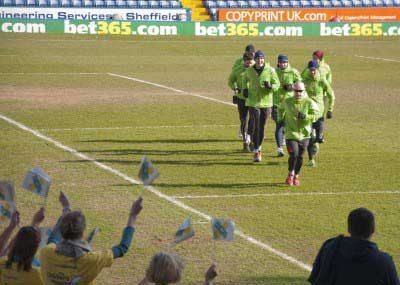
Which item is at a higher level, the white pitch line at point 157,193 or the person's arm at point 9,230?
the person's arm at point 9,230

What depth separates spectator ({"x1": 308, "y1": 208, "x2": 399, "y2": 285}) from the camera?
812cm

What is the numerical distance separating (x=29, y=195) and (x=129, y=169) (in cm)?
329

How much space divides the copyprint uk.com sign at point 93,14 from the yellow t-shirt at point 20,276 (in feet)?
171

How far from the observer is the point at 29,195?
17469 millimetres

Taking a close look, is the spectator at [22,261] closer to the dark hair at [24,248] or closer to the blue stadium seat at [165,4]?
the dark hair at [24,248]

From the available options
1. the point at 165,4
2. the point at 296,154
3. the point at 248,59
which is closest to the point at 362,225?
the point at 296,154

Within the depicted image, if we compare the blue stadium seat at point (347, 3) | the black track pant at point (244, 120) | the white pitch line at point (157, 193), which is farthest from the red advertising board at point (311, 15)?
the black track pant at point (244, 120)

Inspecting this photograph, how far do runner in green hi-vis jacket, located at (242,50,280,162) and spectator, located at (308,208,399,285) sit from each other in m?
13.2

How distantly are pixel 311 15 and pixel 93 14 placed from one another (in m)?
16.0

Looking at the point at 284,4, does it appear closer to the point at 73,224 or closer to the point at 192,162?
the point at 192,162

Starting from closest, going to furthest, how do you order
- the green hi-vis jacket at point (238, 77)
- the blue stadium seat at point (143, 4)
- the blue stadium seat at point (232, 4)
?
the green hi-vis jacket at point (238, 77)
the blue stadium seat at point (143, 4)
the blue stadium seat at point (232, 4)

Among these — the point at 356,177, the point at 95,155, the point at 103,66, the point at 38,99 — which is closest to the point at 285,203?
the point at 356,177

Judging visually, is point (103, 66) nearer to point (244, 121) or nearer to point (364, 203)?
point (244, 121)

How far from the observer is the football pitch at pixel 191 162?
565 inches
